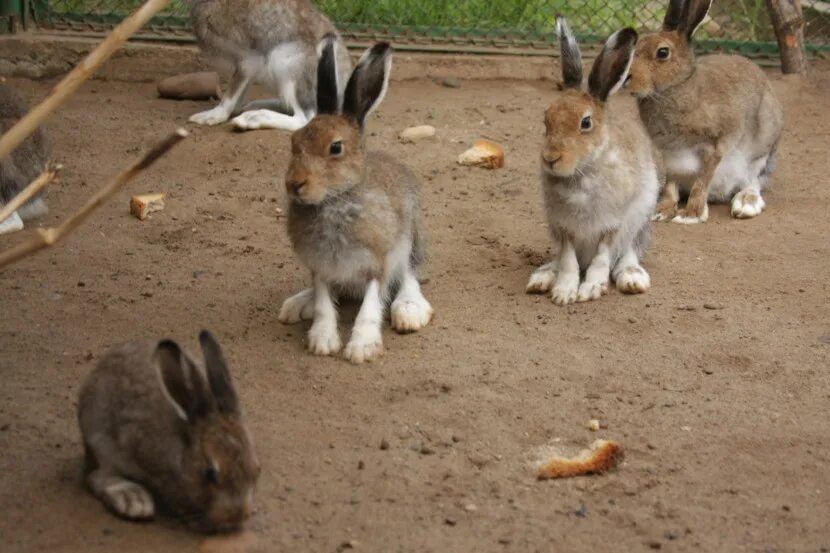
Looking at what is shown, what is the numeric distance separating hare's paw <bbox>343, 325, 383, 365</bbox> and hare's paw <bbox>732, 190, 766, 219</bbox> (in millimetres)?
2800

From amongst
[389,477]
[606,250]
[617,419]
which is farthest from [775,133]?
[389,477]

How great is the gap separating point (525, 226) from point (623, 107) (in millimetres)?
2001

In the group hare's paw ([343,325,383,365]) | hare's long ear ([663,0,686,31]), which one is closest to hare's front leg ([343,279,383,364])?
hare's paw ([343,325,383,365])

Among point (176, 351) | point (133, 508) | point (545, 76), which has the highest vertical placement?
point (176, 351)

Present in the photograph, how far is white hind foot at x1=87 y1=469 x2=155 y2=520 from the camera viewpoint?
12.5 ft

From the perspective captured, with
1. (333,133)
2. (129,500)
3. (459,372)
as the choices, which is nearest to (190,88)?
(333,133)

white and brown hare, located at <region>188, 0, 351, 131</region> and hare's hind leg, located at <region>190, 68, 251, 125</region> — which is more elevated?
white and brown hare, located at <region>188, 0, 351, 131</region>

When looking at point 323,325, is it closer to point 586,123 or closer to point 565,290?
point 565,290

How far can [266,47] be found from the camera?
8609mm

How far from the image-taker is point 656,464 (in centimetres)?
444

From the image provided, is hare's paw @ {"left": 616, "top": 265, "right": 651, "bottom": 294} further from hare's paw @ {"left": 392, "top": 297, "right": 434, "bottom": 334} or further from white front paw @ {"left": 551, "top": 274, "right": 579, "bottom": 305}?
hare's paw @ {"left": 392, "top": 297, "right": 434, "bottom": 334}

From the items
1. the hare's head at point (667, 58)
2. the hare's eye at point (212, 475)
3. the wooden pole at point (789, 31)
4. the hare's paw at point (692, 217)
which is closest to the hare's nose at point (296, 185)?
the hare's eye at point (212, 475)

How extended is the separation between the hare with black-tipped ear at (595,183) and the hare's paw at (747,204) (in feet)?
3.94

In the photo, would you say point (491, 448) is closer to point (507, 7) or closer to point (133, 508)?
point (133, 508)
